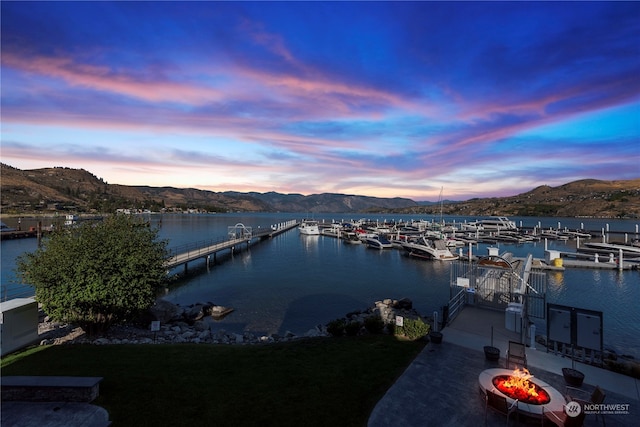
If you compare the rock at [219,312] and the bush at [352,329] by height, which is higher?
the bush at [352,329]

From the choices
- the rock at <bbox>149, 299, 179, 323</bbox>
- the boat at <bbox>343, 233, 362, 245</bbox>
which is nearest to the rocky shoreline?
the rock at <bbox>149, 299, 179, 323</bbox>

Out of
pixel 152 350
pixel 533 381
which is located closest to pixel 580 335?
pixel 533 381

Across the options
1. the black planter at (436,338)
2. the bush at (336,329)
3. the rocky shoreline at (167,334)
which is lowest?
the rocky shoreline at (167,334)

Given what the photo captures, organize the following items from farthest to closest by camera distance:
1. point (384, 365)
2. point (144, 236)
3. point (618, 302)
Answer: point (618, 302) < point (144, 236) < point (384, 365)

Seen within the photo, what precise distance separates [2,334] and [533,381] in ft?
54.5

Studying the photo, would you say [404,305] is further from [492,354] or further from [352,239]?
[352,239]

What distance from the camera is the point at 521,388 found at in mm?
7344

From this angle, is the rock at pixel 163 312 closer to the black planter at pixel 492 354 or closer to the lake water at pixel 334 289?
the lake water at pixel 334 289

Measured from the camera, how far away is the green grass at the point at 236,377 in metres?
7.10

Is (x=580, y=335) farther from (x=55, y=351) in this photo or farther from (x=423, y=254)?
(x=423, y=254)

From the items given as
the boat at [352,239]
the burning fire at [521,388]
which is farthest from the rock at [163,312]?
the boat at [352,239]

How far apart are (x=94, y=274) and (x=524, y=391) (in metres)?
15.3

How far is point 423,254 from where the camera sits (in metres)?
50.5

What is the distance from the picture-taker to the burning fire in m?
7.02
